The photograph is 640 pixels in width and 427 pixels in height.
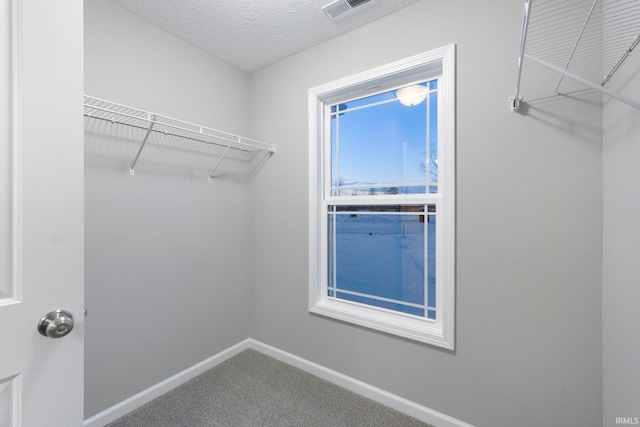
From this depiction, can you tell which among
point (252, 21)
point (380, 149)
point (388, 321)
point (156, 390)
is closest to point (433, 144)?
point (380, 149)

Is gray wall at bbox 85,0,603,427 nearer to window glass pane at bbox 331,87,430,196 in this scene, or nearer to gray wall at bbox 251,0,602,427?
gray wall at bbox 251,0,602,427

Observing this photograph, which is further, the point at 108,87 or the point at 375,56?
the point at 375,56

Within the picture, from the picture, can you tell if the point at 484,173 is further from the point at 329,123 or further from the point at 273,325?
the point at 273,325

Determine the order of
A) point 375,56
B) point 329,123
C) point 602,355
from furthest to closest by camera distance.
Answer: point 329,123 → point 375,56 → point 602,355

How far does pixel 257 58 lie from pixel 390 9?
3.43 ft

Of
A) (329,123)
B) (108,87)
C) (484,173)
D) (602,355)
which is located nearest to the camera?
(602,355)

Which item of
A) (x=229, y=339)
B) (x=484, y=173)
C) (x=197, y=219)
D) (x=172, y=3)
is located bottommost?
(x=229, y=339)

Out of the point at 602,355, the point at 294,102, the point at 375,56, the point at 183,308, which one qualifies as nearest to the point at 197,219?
the point at 183,308

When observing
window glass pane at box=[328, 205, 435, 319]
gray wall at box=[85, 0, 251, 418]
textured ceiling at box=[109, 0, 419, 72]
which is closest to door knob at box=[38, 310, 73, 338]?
gray wall at box=[85, 0, 251, 418]

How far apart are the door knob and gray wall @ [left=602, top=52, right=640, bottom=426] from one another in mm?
1706

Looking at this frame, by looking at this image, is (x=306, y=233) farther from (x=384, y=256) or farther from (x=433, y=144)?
(x=433, y=144)

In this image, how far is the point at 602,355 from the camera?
1189mm

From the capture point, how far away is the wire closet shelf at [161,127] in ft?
4.82

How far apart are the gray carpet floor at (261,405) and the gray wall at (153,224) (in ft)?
0.58
